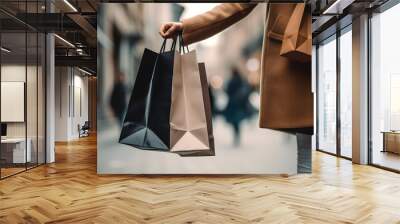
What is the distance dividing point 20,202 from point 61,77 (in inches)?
446

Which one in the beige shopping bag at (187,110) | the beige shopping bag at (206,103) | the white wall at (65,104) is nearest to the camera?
the beige shopping bag at (187,110)

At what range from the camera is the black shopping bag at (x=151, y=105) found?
19.7 ft

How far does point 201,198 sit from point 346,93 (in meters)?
5.64

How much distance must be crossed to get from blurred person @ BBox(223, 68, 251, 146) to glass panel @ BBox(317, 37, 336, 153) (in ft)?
14.3

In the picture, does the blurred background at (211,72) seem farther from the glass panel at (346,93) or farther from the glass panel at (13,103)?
the glass panel at (346,93)

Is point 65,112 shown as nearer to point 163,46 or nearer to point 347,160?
point 163,46

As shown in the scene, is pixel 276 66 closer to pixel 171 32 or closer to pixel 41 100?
pixel 171 32

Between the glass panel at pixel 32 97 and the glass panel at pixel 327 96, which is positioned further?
the glass panel at pixel 327 96

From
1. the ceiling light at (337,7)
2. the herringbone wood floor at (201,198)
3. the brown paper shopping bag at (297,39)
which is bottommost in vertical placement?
the herringbone wood floor at (201,198)

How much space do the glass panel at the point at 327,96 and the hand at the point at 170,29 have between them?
5.13 m

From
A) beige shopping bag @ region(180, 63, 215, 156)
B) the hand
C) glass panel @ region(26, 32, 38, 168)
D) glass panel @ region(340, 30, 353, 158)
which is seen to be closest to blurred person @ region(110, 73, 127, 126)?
the hand

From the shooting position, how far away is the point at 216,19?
6137mm

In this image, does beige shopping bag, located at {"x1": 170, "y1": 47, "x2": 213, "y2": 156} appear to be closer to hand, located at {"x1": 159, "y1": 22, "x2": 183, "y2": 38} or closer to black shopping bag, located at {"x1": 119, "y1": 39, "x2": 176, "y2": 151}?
black shopping bag, located at {"x1": 119, "y1": 39, "x2": 176, "y2": 151}

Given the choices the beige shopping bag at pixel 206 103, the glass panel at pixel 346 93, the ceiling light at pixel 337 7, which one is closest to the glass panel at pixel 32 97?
the beige shopping bag at pixel 206 103
